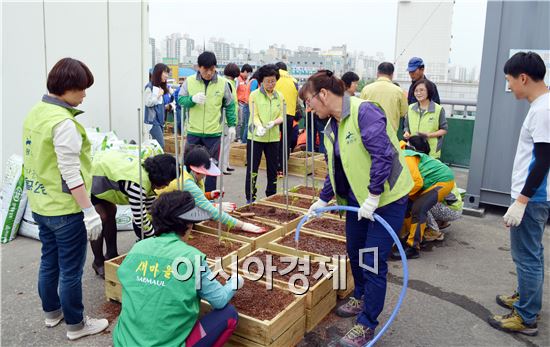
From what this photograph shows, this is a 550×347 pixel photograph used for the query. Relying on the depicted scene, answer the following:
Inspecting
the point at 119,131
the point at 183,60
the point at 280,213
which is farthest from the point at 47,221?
the point at 183,60

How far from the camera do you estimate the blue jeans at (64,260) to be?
2746 millimetres

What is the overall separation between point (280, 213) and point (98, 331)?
2.24 meters

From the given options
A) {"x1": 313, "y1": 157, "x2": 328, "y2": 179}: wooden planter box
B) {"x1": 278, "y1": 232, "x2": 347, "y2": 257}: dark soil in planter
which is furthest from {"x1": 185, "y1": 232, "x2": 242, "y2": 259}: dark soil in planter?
{"x1": 313, "y1": 157, "x2": 328, "y2": 179}: wooden planter box

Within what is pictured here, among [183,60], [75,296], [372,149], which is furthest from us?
[183,60]

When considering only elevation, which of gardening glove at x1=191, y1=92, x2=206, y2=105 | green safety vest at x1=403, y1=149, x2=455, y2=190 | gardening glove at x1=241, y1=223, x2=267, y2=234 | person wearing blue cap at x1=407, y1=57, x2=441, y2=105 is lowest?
gardening glove at x1=241, y1=223, x2=267, y2=234

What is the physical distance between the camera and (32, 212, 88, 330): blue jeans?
108 inches

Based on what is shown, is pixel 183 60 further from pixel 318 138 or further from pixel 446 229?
pixel 446 229

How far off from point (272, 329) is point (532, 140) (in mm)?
2011

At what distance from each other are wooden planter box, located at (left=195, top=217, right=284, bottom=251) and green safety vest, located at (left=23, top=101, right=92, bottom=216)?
1.50m

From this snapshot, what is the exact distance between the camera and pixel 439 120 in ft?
17.8

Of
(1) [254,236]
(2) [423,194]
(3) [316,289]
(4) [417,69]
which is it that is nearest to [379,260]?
(3) [316,289]

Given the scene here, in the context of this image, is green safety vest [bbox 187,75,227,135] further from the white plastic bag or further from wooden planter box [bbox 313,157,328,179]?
wooden planter box [bbox 313,157,328,179]

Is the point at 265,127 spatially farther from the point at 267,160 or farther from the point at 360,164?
the point at 360,164

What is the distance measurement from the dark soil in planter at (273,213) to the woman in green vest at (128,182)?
4.41ft
